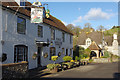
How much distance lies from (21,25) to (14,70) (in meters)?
5.58

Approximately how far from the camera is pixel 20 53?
46.9ft

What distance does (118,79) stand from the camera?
37.7 ft

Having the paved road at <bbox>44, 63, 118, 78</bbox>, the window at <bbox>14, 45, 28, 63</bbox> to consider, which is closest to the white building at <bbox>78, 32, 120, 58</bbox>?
the paved road at <bbox>44, 63, 118, 78</bbox>

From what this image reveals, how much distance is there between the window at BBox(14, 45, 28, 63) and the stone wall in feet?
7.57

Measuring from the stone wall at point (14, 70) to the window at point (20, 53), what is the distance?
2.31 meters

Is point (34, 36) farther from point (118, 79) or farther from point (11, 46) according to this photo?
point (118, 79)

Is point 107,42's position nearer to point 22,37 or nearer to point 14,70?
point 22,37

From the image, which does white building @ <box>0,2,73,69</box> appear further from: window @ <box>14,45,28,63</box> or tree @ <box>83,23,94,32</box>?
tree @ <box>83,23,94,32</box>

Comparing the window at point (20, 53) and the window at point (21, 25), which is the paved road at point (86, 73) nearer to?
the window at point (20, 53)

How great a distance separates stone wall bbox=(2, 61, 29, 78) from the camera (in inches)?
373

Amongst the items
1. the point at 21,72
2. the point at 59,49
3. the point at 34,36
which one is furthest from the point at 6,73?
the point at 59,49

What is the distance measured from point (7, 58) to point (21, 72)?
2254 millimetres

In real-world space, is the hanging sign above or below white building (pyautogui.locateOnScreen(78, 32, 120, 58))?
above

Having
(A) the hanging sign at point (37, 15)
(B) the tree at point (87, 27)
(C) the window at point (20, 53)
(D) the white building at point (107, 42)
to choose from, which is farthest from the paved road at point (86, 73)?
(B) the tree at point (87, 27)
